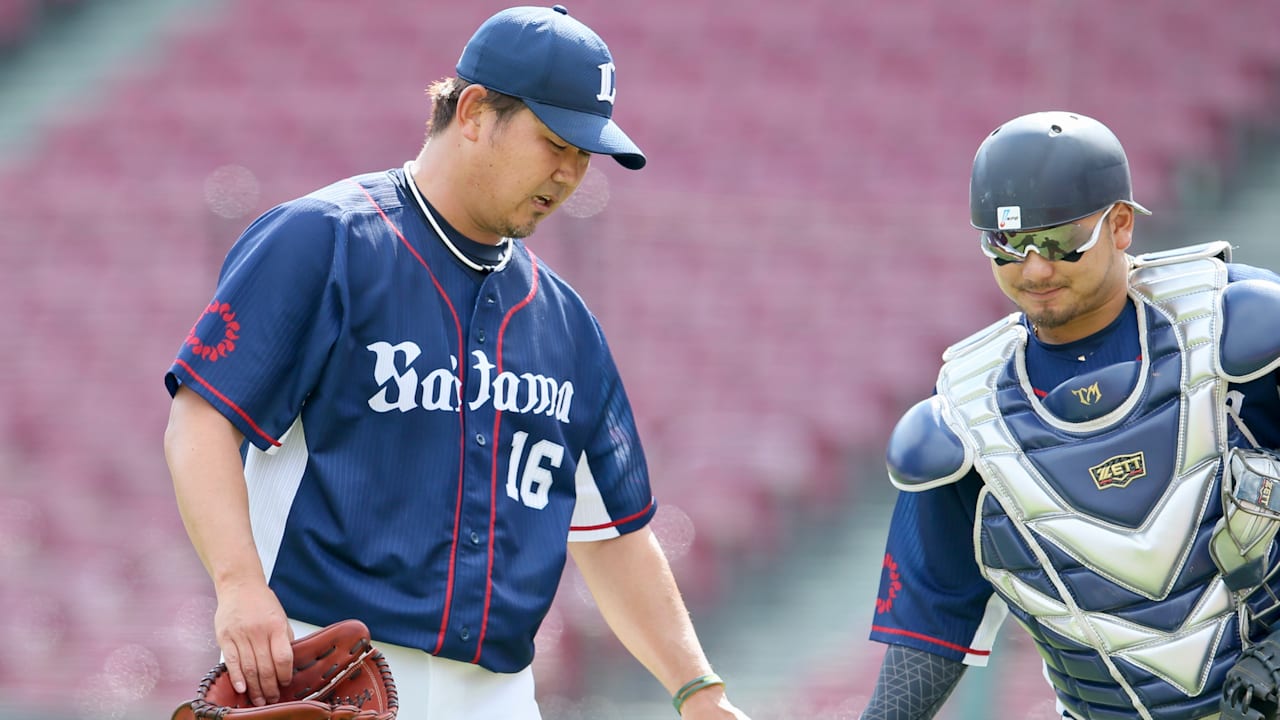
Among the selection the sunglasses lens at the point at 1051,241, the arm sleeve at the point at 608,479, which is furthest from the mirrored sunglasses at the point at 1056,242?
the arm sleeve at the point at 608,479

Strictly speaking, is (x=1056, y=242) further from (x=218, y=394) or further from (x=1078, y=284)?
(x=218, y=394)

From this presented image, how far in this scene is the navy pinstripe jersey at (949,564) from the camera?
3.19 metres

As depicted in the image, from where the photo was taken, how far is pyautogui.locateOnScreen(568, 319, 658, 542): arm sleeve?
11.2 feet

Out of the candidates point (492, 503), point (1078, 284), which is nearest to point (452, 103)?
point (492, 503)

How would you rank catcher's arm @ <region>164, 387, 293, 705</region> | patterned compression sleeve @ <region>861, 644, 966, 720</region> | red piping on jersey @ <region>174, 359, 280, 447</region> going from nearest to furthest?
catcher's arm @ <region>164, 387, 293, 705</region>
red piping on jersey @ <region>174, 359, 280, 447</region>
patterned compression sleeve @ <region>861, 644, 966, 720</region>

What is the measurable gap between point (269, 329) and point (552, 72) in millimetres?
730

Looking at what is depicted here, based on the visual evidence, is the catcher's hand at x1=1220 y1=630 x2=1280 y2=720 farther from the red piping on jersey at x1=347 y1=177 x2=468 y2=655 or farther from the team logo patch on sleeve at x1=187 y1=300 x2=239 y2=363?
the team logo patch on sleeve at x1=187 y1=300 x2=239 y2=363

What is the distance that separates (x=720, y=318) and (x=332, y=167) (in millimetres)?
3438

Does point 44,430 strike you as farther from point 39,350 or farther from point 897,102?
point 897,102

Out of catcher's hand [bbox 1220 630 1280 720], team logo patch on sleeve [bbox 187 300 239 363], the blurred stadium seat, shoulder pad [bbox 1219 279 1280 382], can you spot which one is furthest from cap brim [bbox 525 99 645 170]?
the blurred stadium seat

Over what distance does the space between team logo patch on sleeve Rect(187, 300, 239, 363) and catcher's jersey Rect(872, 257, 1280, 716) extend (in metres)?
1.42

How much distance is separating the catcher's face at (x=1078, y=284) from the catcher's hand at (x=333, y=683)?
138 cm

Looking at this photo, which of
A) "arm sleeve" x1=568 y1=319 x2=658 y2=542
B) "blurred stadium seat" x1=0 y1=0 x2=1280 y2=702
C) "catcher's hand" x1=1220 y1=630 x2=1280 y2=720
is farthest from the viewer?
"blurred stadium seat" x1=0 y1=0 x2=1280 y2=702

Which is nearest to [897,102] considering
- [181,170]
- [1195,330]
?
[181,170]
